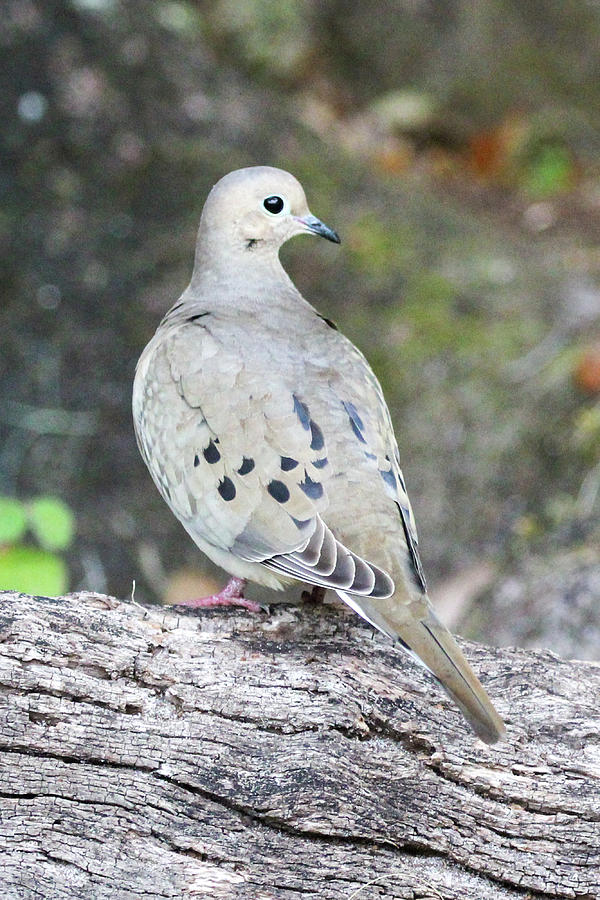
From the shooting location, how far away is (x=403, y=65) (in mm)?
8469

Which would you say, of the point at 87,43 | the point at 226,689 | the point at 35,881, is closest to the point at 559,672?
the point at 226,689

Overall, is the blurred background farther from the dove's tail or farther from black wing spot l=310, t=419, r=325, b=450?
the dove's tail

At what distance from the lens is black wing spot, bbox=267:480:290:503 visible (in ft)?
10.1

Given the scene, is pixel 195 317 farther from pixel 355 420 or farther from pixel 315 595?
pixel 315 595

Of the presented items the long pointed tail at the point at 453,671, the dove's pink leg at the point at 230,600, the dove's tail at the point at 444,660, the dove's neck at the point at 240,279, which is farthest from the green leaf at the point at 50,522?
Answer: the long pointed tail at the point at 453,671

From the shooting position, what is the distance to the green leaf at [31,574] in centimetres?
357

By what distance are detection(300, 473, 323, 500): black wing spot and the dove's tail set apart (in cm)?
Answer: 35

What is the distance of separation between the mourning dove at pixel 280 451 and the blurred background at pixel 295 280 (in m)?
0.76

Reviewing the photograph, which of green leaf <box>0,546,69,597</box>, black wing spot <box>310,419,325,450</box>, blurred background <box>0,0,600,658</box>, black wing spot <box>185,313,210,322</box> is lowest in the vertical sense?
green leaf <box>0,546,69,597</box>

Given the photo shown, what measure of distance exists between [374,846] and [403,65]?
707cm

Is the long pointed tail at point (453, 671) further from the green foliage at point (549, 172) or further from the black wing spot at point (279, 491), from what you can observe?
the green foliage at point (549, 172)

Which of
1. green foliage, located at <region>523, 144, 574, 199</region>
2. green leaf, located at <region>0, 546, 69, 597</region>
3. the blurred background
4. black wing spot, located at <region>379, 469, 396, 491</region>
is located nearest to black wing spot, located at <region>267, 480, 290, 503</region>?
black wing spot, located at <region>379, 469, 396, 491</region>

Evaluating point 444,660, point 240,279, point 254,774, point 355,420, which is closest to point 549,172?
point 240,279

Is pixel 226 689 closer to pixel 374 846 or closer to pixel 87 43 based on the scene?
pixel 374 846
